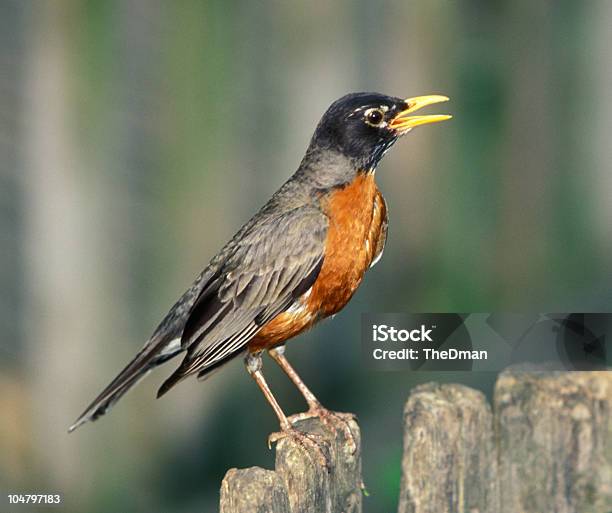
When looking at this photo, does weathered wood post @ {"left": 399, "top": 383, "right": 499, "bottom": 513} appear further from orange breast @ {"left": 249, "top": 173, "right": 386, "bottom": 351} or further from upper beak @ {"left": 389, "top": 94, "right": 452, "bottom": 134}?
upper beak @ {"left": 389, "top": 94, "right": 452, "bottom": 134}

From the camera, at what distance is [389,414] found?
237 inches

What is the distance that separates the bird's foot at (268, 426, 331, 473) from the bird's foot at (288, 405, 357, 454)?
0.34ft

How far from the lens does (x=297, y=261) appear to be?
4.52 metres

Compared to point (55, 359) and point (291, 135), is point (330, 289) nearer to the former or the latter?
point (291, 135)

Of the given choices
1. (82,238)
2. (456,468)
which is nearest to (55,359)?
(82,238)

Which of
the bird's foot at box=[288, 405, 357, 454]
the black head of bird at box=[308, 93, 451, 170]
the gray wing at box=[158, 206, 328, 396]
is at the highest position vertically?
the black head of bird at box=[308, 93, 451, 170]

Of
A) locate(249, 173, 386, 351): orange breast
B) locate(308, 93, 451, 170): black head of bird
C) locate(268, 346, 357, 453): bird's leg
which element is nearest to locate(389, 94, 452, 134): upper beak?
locate(308, 93, 451, 170): black head of bird

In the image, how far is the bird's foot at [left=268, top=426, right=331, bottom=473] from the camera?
3.55 m

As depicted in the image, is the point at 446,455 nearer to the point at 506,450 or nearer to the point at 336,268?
the point at 506,450

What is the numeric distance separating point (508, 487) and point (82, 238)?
11.5ft

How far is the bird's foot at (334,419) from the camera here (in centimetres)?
392

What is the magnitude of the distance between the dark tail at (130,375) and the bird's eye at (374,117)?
1.45m

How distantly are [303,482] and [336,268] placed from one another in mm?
1426

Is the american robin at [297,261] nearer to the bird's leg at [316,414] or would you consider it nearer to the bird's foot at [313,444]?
the bird's leg at [316,414]
